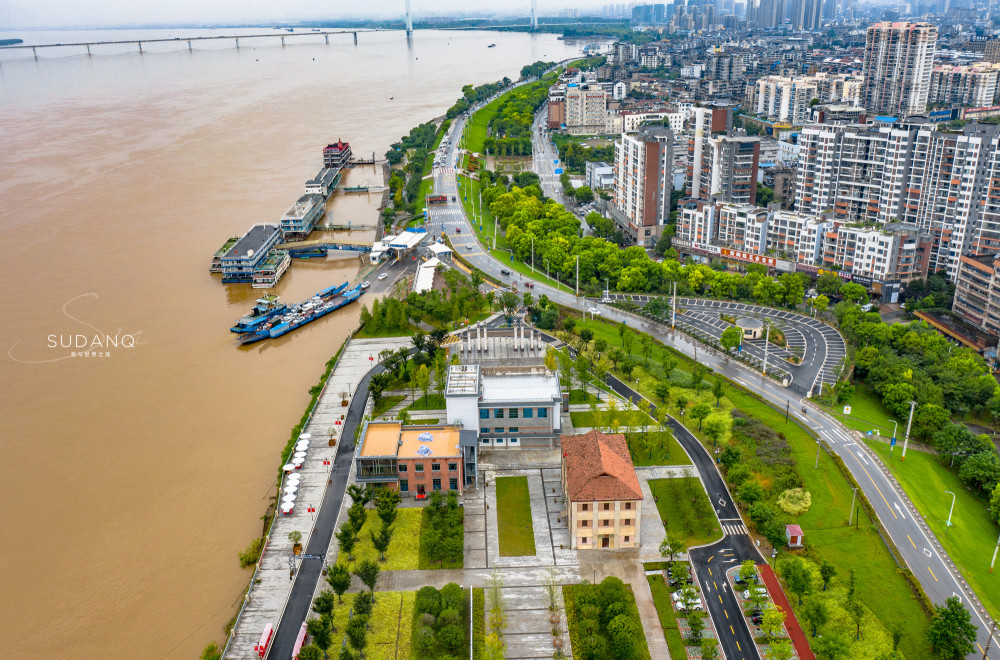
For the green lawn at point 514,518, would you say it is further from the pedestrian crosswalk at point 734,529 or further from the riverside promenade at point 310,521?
the pedestrian crosswalk at point 734,529

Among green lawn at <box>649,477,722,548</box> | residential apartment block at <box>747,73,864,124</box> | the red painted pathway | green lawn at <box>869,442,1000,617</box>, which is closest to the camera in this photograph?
the red painted pathway

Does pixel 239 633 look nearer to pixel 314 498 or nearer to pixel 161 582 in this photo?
pixel 161 582

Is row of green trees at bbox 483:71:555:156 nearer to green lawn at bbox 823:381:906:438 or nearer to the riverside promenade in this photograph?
the riverside promenade

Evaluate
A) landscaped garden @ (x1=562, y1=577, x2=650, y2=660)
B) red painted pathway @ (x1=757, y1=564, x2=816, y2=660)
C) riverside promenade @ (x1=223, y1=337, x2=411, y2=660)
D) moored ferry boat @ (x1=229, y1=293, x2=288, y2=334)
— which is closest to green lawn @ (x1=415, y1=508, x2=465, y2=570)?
riverside promenade @ (x1=223, y1=337, x2=411, y2=660)

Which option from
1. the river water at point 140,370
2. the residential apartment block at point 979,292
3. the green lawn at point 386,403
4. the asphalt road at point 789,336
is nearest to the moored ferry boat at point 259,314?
the river water at point 140,370

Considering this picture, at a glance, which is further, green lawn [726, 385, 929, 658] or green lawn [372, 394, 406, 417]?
green lawn [372, 394, 406, 417]

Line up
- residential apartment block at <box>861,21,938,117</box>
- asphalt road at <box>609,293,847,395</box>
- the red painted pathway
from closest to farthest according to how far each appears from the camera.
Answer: the red painted pathway, asphalt road at <box>609,293,847,395</box>, residential apartment block at <box>861,21,938,117</box>

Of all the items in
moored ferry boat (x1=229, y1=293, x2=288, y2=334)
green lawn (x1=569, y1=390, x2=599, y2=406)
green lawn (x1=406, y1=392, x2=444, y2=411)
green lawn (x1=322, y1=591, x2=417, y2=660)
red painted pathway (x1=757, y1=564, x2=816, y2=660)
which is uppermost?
moored ferry boat (x1=229, y1=293, x2=288, y2=334)
